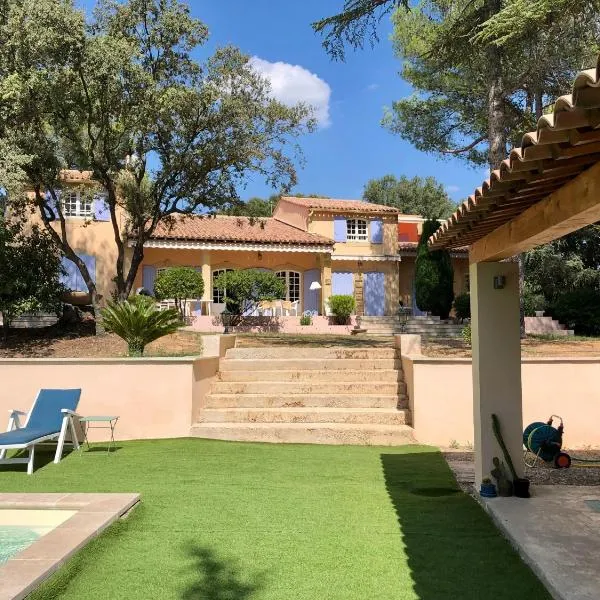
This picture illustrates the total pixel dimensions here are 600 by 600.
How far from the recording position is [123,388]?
984 cm

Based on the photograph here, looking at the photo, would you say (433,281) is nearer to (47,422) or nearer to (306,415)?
(306,415)

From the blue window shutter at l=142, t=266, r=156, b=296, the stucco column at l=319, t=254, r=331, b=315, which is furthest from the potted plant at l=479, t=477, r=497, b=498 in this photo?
the stucco column at l=319, t=254, r=331, b=315

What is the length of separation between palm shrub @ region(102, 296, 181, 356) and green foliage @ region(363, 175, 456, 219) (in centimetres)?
3994

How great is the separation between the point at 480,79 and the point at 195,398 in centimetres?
1562

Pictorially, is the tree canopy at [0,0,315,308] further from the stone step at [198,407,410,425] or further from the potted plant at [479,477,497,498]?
the potted plant at [479,477,497,498]

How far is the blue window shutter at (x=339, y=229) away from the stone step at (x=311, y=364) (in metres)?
17.3

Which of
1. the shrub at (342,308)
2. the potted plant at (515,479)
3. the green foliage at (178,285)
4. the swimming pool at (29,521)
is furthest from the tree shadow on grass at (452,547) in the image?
the shrub at (342,308)

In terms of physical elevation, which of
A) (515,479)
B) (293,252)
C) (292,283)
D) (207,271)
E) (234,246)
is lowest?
(515,479)

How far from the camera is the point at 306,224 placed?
28.7 metres

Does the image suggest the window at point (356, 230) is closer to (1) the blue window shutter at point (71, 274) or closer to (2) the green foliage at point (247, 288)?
(2) the green foliage at point (247, 288)

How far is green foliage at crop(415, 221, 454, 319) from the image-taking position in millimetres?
24259

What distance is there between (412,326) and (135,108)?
1294cm

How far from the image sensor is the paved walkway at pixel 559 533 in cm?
377

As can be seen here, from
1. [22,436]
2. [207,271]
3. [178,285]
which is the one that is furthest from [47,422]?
[207,271]
